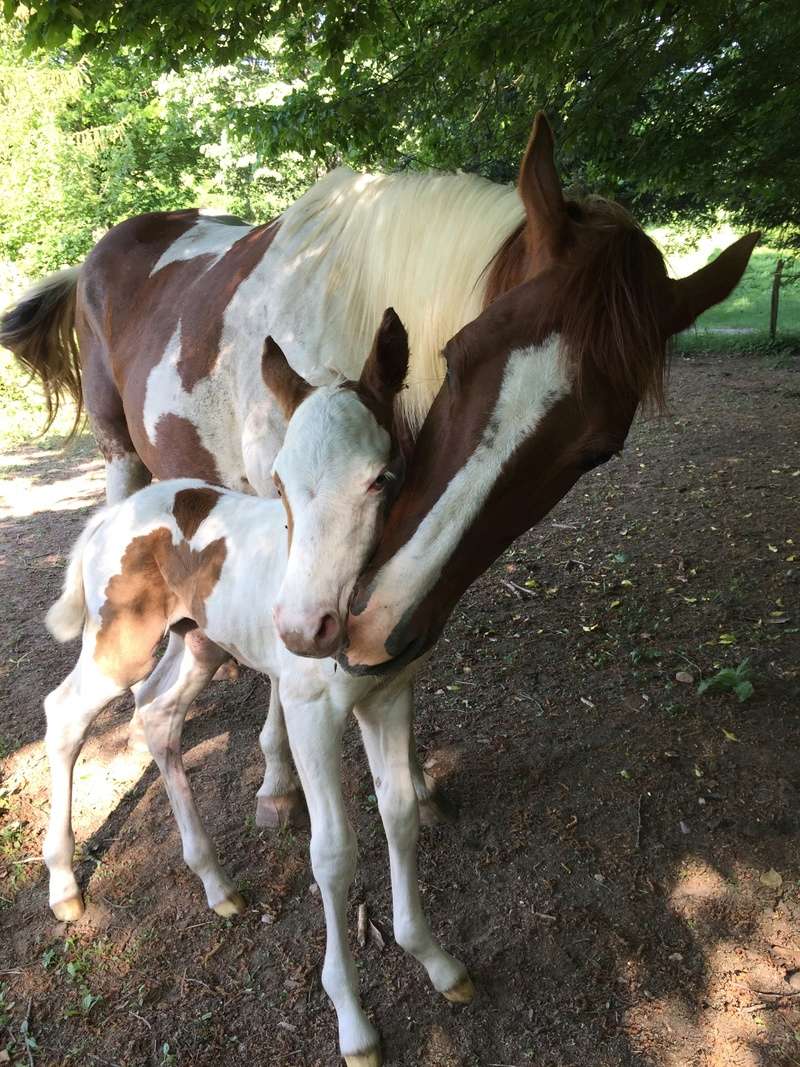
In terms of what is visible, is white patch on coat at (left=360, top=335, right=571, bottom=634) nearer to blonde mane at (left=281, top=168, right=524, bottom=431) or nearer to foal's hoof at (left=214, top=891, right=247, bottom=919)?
blonde mane at (left=281, top=168, right=524, bottom=431)

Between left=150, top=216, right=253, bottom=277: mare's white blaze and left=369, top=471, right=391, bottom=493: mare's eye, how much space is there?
6.52 ft

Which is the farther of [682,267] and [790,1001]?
[682,267]

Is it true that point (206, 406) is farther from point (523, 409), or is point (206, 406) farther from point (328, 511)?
point (523, 409)

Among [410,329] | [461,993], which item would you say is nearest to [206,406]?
[410,329]

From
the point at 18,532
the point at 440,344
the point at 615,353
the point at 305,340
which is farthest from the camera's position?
the point at 18,532

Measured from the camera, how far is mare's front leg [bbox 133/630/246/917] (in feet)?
8.00

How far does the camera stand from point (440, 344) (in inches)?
79.1

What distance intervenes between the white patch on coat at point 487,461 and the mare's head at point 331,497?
96 mm

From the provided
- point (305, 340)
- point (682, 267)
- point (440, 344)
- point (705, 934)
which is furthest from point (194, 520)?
point (682, 267)

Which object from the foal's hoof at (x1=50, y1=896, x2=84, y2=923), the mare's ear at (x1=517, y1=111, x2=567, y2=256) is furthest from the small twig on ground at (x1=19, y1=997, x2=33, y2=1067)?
the mare's ear at (x1=517, y1=111, x2=567, y2=256)

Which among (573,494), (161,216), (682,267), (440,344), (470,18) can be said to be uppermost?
(470,18)

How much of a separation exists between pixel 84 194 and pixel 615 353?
15.5 m

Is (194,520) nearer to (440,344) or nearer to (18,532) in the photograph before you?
(440,344)

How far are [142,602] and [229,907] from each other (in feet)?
3.51
